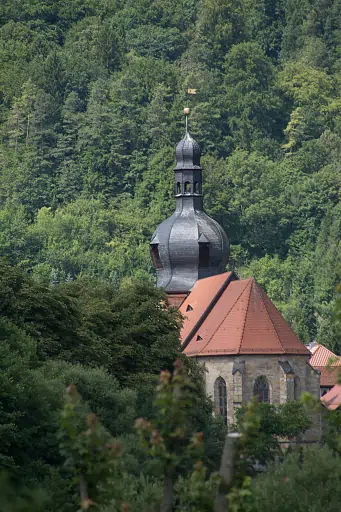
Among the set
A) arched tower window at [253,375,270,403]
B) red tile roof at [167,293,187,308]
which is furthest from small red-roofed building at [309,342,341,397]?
arched tower window at [253,375,270,403]

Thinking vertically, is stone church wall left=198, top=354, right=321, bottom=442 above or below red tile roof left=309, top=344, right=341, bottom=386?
above

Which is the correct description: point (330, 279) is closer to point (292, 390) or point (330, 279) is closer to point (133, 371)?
point (292, 390)

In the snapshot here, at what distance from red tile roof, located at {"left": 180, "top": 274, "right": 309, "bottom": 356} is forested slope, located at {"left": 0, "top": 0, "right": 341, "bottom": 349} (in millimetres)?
43407

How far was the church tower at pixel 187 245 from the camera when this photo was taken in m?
96.5

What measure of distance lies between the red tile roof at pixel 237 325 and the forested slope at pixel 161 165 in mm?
43407

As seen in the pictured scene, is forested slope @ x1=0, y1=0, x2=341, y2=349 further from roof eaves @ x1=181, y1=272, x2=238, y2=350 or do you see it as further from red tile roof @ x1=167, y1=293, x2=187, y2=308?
roof eaves @ x1=181, y1=272, x2=238, y2=350

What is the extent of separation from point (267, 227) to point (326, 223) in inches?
182

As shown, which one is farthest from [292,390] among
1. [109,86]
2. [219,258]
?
[109,86]

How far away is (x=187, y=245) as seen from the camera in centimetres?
9706

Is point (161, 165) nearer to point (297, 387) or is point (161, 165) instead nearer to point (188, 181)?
point (188, 181)

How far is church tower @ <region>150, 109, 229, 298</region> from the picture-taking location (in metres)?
96.5

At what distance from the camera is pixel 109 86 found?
191 m

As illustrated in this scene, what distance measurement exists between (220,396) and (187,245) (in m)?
15.4

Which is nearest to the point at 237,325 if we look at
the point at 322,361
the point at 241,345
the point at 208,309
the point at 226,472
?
the point at 241,345
